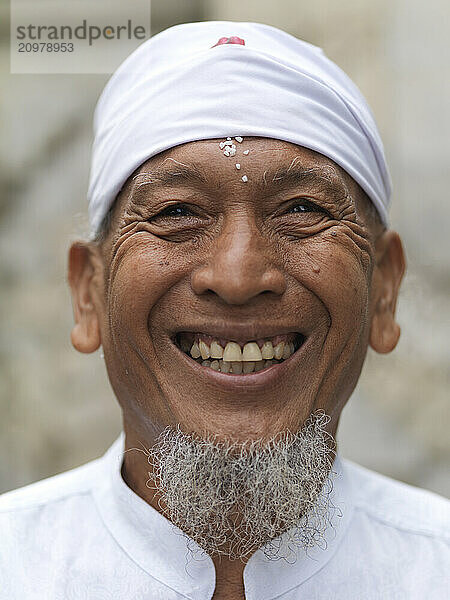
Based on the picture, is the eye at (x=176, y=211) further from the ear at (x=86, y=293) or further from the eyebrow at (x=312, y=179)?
the ear at (x=86, y=293)

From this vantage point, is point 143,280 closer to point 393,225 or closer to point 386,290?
point 386,290

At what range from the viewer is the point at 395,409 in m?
4.11

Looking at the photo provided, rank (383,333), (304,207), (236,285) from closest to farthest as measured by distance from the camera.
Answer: (236,285) < (304,207) < (383,333)

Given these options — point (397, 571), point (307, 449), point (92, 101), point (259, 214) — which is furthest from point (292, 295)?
point (92, 101)

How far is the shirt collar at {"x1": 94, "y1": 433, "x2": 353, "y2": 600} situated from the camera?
198cm

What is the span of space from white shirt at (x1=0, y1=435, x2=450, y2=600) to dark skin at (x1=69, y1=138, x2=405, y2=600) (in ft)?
0.40

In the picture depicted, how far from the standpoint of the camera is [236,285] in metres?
1.76

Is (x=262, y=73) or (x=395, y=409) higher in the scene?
(x=262, y=73)

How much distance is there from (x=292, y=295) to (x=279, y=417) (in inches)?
11.3

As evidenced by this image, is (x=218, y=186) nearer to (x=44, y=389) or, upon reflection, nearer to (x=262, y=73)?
(x=262, y=73)

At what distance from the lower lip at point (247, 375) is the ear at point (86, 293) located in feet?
1.37

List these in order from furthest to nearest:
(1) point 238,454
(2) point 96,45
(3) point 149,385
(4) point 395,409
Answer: (4) point 395,409 < (2) point 96,45 < (3) point 149,385 < (1) point 238,454

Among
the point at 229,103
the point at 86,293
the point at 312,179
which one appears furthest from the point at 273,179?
the point at 86,293

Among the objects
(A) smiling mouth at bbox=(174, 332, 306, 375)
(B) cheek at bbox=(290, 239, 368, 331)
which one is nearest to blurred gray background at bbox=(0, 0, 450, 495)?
(B) cheek at bbox=(290, 239, 368, 331)
